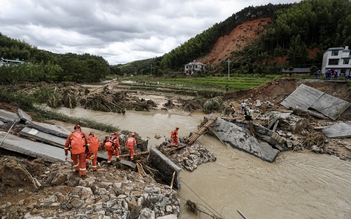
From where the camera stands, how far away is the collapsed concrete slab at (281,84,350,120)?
51.0ft

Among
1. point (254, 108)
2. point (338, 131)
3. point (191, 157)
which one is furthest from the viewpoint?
point (254, 108)

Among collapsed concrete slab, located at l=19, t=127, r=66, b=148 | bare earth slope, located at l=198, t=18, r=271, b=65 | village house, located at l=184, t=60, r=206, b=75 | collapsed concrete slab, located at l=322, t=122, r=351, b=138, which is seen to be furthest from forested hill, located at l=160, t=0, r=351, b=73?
collapsed concrete slab, located at l=19, t=127, r=66, b=148

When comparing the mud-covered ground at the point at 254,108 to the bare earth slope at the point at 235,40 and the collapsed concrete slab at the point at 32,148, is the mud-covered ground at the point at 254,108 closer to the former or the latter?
the collapsed concrete slab at the point at 32,148

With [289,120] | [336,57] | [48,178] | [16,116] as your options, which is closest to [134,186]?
[48,178]

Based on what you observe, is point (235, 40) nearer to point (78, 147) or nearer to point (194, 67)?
point (194, 67)

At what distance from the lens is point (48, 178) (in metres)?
5.18

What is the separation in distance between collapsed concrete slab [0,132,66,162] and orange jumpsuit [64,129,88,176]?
1.81m

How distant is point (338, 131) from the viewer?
13.0m

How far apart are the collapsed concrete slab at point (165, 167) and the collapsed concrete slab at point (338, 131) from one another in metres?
12.1

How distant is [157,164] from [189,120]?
422 inches

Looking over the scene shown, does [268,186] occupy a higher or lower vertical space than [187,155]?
lower

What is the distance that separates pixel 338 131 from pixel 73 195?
16.2 metres

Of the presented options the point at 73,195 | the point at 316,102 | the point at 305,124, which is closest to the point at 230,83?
the point at 316,102

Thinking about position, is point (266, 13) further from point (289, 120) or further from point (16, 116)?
point (16, 116)
